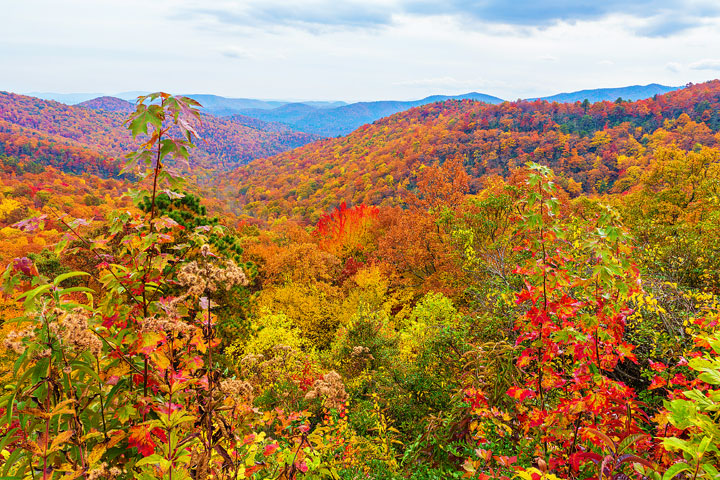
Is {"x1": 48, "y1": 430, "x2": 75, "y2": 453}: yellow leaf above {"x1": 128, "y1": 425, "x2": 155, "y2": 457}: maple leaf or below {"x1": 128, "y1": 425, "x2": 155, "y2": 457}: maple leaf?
above

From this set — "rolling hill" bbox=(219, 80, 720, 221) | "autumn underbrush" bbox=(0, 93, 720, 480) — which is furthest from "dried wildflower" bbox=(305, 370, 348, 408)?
"rolling hill" bbox=(219, 80, 720, 221)

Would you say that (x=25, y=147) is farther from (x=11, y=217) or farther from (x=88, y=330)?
(x=88, y=330)

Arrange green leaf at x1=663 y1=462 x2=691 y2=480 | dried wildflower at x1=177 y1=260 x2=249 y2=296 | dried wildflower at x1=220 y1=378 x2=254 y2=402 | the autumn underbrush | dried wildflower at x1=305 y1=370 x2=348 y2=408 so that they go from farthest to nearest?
dried wildflower at x1=305 y1=370 x2=348 y2=408 < dried wildflower at x1=220 y1=378 x2=254 y2=402 < dried wildflower at x1=177 y1=260 x2=249 y2=296 < the autumn underbrush < green leaf at x1=663 y1=462 x2=691 y2=480

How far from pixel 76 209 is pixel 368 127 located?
360 feet

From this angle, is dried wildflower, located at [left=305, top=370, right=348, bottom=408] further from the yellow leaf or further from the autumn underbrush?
the yellow leaf

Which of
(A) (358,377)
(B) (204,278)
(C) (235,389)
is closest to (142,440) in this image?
(C) (235,389)

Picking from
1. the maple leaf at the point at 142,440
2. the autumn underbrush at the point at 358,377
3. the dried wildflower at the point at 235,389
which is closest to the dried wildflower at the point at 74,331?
the autumn underbrush at the point at 358,377

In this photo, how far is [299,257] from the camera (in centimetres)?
2012

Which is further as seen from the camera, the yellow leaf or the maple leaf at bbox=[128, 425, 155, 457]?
the maple leaf at bbox=[128, 425, 155, 457]

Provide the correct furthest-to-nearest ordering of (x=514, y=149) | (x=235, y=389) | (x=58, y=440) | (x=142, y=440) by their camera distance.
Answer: (x=514, y=149)
(x=235, y=389)
(x=142, y=440)
(x=58, y=440)

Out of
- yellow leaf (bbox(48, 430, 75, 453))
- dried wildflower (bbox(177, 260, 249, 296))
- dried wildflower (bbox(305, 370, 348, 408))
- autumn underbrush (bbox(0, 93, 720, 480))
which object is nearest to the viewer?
yellow leaf (bbox(48, 430, 75, 453))

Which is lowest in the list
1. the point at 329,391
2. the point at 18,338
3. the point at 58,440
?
the point at 329,391

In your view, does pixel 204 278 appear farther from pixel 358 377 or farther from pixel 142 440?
pixel 358 377

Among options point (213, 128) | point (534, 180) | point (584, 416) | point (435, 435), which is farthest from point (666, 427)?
point (213, 128)
